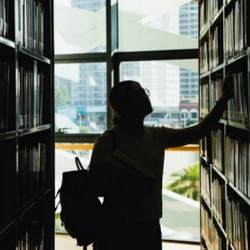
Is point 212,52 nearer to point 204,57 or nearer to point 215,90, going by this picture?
point 215,90

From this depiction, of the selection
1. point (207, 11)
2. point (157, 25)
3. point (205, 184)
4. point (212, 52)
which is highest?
point (157, 25)

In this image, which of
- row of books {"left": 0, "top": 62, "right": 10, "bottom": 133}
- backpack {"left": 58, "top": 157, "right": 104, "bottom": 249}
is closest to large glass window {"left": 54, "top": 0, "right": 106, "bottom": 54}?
row of books {"left": 0, "top": 62, "right": 10, "bottom": 133}

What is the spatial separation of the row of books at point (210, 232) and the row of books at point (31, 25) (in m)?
1.69

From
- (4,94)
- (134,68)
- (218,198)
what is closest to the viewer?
(4,94)

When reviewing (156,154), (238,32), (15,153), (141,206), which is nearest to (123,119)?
(156,154)

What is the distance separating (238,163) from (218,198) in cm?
63

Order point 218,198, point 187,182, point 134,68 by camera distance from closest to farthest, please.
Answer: point 218,198, point 187,182, point 134,68

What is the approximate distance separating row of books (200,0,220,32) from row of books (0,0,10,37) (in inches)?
52.3

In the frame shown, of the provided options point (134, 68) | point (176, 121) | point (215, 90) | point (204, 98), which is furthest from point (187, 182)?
point (215, 90)

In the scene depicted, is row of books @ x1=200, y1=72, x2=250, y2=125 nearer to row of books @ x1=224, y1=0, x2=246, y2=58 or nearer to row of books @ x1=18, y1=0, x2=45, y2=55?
row of books @ x1=224, y1=0, x2=246, y2=58

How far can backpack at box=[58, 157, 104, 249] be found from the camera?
5.65ft

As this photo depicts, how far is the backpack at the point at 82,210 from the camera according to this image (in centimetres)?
172

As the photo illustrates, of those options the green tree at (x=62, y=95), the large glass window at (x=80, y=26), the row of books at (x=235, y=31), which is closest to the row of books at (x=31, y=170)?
the row of books at (x=235, y=31)

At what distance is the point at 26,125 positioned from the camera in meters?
1.96
